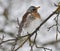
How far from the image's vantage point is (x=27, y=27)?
1126 mm

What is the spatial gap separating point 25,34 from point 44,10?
3.81m

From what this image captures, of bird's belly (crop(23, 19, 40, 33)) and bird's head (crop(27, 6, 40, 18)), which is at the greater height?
bird's head (crop(27, 6, 40, 18))

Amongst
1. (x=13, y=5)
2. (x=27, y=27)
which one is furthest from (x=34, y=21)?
(x=13, y=5)

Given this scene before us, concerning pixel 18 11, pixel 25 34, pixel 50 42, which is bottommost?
pixel 25 34

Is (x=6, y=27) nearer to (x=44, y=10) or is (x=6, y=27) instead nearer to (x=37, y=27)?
(x=44, y=10)

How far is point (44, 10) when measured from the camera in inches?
197

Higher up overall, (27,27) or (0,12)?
(0,12)

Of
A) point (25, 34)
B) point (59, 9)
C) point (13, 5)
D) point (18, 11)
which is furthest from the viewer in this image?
point (13, 5)

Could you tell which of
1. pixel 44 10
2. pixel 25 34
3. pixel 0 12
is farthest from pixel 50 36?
pixel 25 34

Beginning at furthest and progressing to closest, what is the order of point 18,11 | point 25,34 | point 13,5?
point 13,5, point 18,11, point 25,34

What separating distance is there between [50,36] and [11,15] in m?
0.72

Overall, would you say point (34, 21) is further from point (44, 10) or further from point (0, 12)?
point (0, 12)

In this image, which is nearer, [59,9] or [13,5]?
[59,9]

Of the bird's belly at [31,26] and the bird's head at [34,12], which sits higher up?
the bird's head at [34,12]
